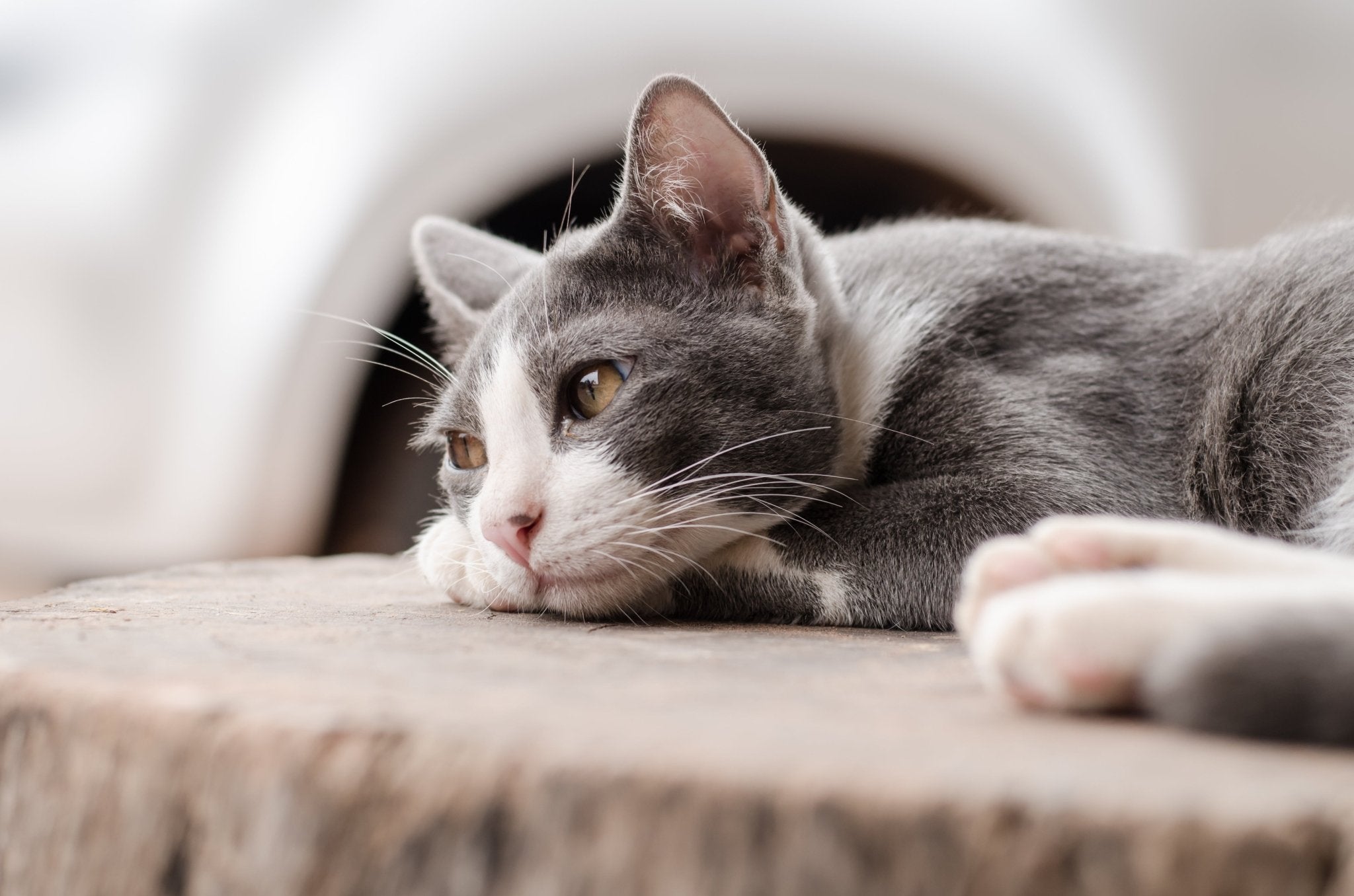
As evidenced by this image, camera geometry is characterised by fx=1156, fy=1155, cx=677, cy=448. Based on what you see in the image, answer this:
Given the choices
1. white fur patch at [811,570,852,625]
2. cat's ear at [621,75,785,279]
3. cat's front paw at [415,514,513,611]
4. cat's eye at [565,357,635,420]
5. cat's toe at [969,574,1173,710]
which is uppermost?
cat's ear at [621,75,785,279]

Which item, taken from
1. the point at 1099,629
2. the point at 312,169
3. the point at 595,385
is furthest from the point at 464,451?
the point at 312,169

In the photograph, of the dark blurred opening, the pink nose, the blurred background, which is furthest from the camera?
the dark blurred opening

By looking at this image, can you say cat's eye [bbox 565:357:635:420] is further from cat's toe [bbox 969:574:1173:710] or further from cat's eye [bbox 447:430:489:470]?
cat's toe [bbox 969:574:1173:710]

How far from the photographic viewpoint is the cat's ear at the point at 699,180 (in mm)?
1301

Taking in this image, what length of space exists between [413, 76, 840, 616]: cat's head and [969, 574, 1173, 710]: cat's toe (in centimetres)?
56

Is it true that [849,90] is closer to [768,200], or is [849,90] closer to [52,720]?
[768,200]

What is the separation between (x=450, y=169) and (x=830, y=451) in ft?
4.83

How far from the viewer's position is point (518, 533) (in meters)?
1.18

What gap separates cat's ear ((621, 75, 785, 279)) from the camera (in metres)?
1.30

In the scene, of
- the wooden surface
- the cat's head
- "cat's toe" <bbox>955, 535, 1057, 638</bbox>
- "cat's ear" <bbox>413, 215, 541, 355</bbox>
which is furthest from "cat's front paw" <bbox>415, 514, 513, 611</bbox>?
"cat's toe" <bbox>955, 535, 1057, 638</bbox>

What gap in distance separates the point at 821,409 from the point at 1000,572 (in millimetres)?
628

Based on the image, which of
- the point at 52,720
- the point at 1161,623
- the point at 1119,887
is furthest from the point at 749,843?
the point at 52,720

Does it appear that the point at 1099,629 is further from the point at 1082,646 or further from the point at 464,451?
the point at 464,451

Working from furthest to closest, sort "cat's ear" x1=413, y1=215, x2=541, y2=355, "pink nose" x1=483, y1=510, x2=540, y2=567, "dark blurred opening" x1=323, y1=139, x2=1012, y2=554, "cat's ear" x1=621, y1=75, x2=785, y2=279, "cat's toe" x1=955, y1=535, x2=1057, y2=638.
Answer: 1. "dark blurred opening" x1=323, y1=139, x2=1012, y2=554
2. "cat's ear" x1=413, y1=215, x2=541, y2=355
3. "cat's ear" x1=621, y1=75, x2=785, y2=279
4. "pink nose" x1=483, y1=510, x2=540, y2=567
5. "cat's toe" x1=955, y1=535, x2=1057, y2=638
